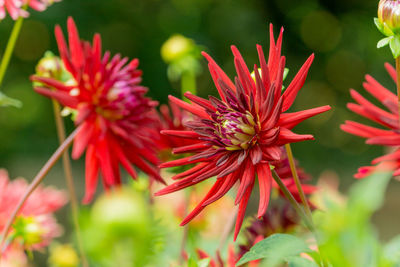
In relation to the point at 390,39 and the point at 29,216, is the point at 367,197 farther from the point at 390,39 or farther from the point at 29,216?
the point at 29,216

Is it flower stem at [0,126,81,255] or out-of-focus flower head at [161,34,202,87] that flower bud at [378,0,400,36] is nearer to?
flower stem at [0,126,81,255]

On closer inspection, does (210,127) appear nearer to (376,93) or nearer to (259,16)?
(376,93)

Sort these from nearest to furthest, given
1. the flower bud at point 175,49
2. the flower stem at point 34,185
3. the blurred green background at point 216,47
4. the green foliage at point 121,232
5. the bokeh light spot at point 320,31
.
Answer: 1. the green foliage at point 121,232
2. the flower stem at point 34,185
3. the flower bud at point 175,49
4. the blurred green background at point 216,47
5. the bokeh light spot at point 320,31

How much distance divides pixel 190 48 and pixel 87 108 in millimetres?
575

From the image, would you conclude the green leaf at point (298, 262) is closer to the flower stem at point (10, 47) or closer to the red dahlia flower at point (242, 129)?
the red dahlia flower at point (242, 129)

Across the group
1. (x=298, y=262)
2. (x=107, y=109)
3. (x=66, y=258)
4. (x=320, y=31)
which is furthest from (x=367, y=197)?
(x=320, y=31)

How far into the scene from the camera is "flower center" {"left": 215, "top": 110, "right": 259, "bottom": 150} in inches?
15.6

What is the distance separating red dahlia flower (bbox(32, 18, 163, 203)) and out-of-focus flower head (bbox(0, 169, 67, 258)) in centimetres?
14

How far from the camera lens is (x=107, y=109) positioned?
1.80ft

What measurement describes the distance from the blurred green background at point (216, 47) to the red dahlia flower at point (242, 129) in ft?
8.46

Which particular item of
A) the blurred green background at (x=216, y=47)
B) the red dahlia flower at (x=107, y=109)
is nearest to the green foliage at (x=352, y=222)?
the red dahlia flower at (x=107, y=109)

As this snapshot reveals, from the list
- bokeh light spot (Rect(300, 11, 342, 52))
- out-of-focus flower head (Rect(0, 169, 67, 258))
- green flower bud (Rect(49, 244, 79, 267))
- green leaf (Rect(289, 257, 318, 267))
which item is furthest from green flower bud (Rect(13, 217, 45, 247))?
bokeh light spot (Rect(300, 11, 342, 52))

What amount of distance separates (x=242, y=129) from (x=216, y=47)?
2.68 metres

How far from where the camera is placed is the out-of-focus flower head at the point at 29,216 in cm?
62
